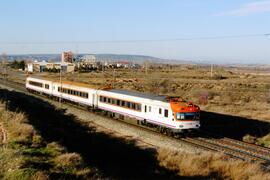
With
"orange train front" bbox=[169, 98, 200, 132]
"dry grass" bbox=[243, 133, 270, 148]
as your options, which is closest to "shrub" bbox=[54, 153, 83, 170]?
"orange train front" bbox=[169, 98, 200, 132]

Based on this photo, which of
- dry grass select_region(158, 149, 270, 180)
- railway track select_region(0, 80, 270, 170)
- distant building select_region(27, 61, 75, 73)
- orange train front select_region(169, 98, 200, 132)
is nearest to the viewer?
dry grass select_region(158, 149, 270, 180)

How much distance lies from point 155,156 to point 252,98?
1516 inches

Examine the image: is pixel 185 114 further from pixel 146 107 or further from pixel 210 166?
pixel 210 166

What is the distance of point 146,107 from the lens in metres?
30.3

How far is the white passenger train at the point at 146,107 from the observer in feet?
89.3

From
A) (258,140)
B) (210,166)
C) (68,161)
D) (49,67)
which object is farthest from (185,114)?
(49,67)

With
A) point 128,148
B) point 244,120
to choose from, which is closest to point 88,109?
point 244,120

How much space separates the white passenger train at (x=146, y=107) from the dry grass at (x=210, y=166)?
→ 5.93m

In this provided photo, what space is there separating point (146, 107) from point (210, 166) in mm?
11231

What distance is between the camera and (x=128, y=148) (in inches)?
968

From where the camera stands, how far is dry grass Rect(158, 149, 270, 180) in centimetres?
1844

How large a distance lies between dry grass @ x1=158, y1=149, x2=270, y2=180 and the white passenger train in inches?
233

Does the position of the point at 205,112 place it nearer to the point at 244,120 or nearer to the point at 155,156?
the point at 244,120

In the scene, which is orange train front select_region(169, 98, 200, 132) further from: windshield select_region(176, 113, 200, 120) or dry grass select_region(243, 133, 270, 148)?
dry grass select_region(243, 133, 270, 148)
